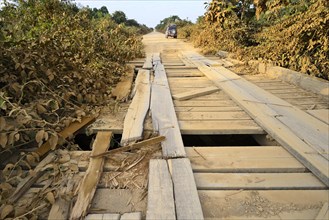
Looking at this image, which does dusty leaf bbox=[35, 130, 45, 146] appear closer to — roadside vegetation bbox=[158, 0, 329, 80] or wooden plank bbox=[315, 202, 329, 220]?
wooden plank bbox=[315, 202, 329, 220]

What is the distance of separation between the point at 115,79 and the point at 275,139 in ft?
9.19

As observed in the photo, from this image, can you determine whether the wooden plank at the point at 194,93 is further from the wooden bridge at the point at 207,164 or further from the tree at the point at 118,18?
the tree at the point at 118,18

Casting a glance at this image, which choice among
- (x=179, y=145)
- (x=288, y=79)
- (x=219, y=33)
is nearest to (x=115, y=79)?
(x=179, y=145)

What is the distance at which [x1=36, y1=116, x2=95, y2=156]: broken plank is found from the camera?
6.50 ft

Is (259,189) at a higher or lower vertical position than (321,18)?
lower

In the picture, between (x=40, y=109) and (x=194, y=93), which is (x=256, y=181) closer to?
(x=40, y=109)

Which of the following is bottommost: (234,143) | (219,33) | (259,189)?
(234,143)

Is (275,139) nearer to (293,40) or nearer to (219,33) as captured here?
(293,40)

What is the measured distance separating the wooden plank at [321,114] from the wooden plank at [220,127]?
70 cm

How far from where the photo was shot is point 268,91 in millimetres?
3875

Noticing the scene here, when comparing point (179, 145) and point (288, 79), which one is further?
point (288, 79)

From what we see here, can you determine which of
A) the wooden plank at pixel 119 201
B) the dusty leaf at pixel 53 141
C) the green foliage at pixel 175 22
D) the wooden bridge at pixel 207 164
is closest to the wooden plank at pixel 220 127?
the wooden bridge at pixel 207 164

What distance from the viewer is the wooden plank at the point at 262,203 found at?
1419 mm

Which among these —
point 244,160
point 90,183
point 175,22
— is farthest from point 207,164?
point 175,22
